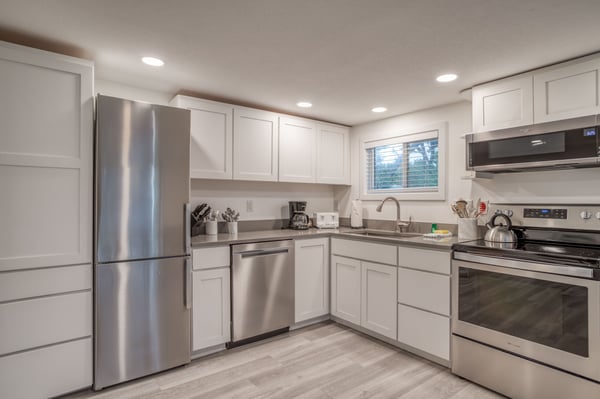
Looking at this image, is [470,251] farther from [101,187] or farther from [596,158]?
[101,187]

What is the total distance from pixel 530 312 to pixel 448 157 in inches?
62.3

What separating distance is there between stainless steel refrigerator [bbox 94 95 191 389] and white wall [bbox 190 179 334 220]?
763mm

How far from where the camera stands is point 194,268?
96.0 inches

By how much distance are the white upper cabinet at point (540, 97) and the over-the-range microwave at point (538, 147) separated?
0.07 m

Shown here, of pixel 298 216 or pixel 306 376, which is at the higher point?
pixel 298 216

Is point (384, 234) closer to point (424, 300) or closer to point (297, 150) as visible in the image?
point (424, 300)

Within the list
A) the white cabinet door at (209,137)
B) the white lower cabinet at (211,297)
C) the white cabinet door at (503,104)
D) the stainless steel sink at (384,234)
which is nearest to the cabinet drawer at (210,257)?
the white lower cabinet at (211,297)

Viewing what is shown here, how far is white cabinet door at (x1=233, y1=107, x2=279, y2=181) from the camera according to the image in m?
3.02

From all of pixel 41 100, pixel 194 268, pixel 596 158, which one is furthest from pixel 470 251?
pixel 41 100

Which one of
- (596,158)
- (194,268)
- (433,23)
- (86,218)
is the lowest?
(194,268)

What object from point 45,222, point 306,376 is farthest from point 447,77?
point 45,222

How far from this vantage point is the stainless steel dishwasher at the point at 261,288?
264cm

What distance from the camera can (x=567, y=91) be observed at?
2070 mm

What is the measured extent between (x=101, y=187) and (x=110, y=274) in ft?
1.90
